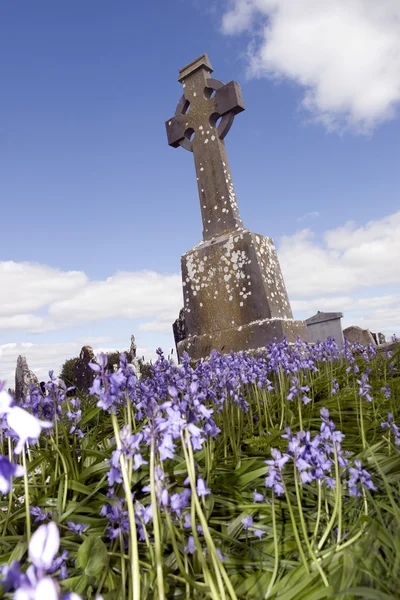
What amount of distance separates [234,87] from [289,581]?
8254mm

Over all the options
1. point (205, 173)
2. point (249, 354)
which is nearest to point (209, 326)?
point (249, 354)

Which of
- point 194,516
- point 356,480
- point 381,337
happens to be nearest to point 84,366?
point 381,337

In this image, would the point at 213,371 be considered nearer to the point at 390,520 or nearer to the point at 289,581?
the point at 390,520

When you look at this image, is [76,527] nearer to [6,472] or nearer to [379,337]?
[6,472]

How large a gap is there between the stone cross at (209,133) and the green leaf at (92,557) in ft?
22.4

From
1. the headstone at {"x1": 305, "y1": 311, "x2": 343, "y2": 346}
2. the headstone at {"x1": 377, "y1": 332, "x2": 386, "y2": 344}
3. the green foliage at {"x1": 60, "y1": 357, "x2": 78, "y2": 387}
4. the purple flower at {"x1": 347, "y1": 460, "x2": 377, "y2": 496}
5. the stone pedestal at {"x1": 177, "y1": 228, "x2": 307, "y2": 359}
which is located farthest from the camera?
the headstone at {"x1": 377, "y1": 332, "x2": 386, "y2": 344}

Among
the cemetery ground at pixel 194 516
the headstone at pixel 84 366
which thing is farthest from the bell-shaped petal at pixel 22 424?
the headstone at pixel 84 366

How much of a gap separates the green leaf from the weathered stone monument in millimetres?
5642

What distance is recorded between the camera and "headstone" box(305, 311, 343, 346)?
1427 cm

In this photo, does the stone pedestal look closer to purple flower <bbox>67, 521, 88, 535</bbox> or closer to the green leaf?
purple flower <bbox>67, 521, 88, 535</bbox>

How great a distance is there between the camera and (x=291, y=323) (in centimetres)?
797

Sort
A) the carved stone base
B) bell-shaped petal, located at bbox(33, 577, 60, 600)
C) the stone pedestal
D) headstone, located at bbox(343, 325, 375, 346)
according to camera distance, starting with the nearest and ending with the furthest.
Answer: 1. bell-shaped petal, located at bbox(33, 577, 60, 600)
2. the carved stone base
3. the stone pedestal
4. headstone, located at bbox(343, 325, 375, 346)

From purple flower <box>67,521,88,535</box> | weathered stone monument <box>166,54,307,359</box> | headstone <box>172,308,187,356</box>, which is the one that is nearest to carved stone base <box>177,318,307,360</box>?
weathered stone monument <box>166,54,307,359</box>

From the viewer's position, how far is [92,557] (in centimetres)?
189
